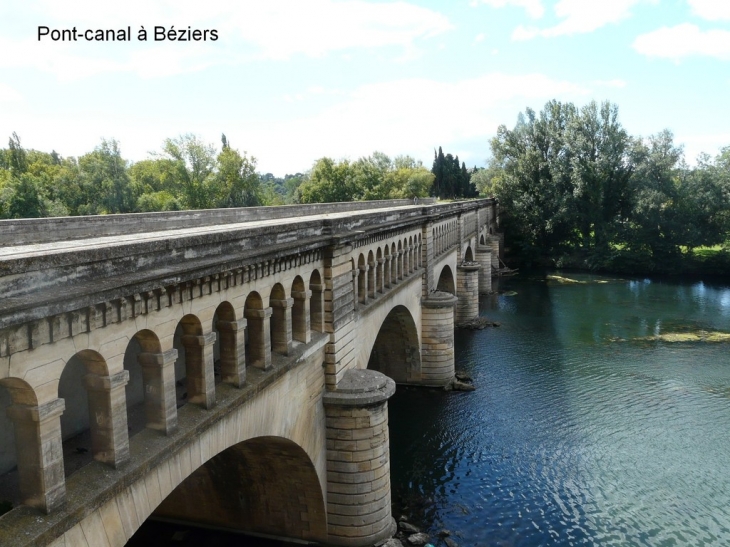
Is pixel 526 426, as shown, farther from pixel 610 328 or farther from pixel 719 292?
pixel 719 292

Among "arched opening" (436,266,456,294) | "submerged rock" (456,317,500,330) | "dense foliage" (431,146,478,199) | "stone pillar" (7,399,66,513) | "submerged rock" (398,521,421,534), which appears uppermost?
"dense foliage" (431,146,478,199)

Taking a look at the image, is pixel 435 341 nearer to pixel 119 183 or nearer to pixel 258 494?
pixel 258 494

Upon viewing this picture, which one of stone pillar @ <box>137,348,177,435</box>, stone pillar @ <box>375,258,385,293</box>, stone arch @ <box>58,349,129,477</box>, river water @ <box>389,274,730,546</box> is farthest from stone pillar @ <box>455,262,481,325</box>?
stone arch @ <box>58,349,129,477</box>

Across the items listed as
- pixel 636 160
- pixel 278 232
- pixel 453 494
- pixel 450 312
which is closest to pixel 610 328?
pixel 450 312

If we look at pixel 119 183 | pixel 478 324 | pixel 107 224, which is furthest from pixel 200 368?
pixel 119 183

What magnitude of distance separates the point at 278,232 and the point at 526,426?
16300 mm

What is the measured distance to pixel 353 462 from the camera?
53.1 feet

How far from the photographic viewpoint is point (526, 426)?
25.2 metres

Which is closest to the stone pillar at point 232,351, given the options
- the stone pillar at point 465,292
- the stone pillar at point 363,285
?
the stone pillar at point 363,285

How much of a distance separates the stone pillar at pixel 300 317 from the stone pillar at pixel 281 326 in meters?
0.80

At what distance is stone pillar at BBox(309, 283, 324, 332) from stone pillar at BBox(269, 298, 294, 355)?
190cm

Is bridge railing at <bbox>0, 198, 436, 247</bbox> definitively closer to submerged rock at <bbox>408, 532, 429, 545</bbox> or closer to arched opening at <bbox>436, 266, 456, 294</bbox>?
submerged rock at <bbox>408, 532, 429, 545</bbox>

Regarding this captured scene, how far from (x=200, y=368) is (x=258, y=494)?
7835 millimetres

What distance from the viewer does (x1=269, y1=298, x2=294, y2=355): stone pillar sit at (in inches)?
525
